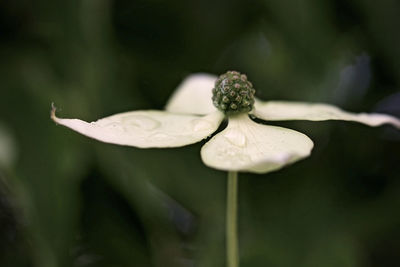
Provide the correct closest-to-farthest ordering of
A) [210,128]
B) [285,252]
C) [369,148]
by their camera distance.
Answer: [210,128] → [285,252] → [369,148]

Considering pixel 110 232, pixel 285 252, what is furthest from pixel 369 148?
pixel 110 232

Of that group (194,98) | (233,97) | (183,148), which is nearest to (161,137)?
(233,97)

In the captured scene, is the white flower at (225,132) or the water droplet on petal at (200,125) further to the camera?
the water droplet on petal at (200,125)

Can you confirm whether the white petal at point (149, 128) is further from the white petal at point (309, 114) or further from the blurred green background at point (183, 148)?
the blurred green background at point (183, 148)

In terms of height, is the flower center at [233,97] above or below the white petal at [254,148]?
above

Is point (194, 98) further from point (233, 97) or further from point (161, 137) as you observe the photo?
point (161, 137)

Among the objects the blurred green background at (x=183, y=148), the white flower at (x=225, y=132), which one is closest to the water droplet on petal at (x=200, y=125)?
the white flower at (x=225, y=132)

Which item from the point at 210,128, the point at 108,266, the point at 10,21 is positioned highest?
the point at 10,21

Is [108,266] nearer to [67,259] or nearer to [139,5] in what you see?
[67,259]
